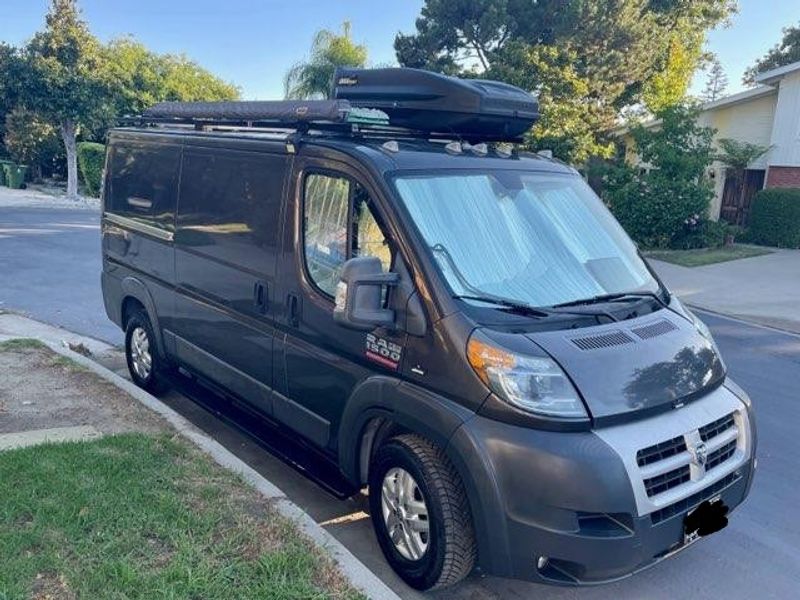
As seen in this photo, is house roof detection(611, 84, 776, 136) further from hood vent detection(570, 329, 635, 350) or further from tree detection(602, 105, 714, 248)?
hood vent detection(570, 329, 635, 350)

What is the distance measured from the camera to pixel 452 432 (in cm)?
304

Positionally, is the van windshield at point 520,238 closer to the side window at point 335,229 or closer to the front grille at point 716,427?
the side window at point 335,229

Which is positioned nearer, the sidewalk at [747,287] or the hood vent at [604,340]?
the hood vent at [604,340]

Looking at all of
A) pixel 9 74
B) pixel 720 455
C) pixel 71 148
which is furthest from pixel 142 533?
pixel 71 148

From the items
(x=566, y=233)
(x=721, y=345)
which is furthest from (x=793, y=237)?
(x=566, y=233)

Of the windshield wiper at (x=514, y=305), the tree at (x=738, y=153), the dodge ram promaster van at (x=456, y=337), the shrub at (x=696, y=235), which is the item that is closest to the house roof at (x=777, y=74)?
the tree at (x=738, y=153)

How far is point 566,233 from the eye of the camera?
3871 millimetres

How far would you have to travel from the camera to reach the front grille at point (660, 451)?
9.60 ft

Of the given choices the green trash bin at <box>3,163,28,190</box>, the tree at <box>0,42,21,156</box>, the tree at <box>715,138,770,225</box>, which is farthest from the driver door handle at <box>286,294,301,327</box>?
the green trash bin at <box>3,163,28,190</box>

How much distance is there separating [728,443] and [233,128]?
3.80 metres

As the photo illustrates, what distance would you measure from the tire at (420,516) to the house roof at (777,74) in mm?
21076

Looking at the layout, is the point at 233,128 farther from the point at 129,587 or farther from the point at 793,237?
the point at 793,237

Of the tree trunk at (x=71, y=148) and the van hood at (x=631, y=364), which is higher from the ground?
the tree trunk at (x=71, y=148)

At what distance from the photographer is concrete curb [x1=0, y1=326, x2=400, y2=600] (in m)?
3.04
